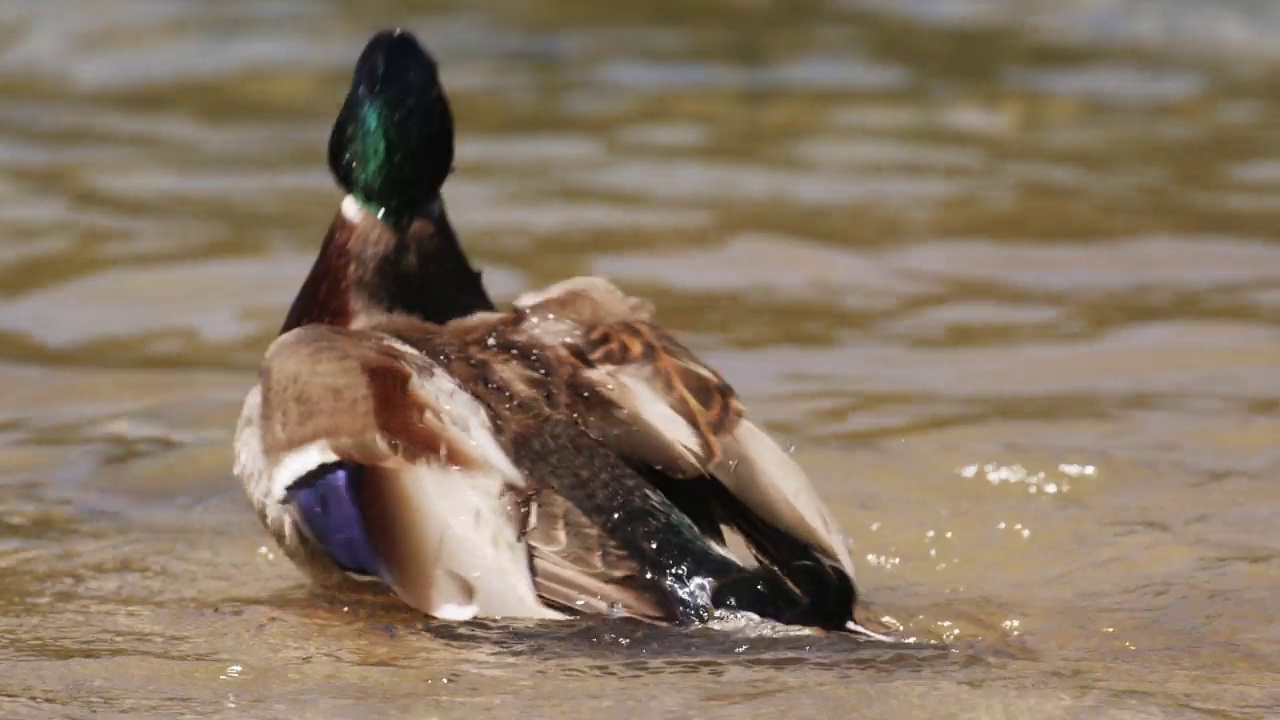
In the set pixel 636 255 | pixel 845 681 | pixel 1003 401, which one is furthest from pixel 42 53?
pixel 845 681

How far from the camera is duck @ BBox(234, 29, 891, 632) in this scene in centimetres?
353

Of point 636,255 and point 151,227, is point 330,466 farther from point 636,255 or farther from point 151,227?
point 151,227

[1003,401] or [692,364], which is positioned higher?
[692,364]

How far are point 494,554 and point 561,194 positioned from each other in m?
4.82

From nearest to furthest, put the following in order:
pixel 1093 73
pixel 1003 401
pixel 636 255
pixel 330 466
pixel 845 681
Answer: pixel 845 681 → pixel 330 466 → pixel 1003 401 → pixel 636 255 → pixel 1093 73

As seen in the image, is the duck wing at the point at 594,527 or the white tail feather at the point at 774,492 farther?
the white tail feather at the point at 774,492

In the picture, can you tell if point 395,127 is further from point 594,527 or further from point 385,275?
point 594,527

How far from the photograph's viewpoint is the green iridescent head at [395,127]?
4.42m

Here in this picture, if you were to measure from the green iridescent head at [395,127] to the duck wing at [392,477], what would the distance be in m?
A: 0.56

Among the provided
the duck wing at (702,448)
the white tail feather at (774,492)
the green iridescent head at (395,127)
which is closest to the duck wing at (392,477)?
the duck wing at (702,448)

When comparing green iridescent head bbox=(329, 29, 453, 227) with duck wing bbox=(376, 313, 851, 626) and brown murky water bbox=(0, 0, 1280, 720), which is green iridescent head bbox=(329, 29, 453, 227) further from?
brown murky water bbox=(0, 0, 1280, 720)

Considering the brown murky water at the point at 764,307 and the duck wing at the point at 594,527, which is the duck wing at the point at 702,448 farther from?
the brown murky water at the point at 764,307

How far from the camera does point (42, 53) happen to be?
11203 millimetres

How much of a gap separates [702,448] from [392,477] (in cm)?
53
